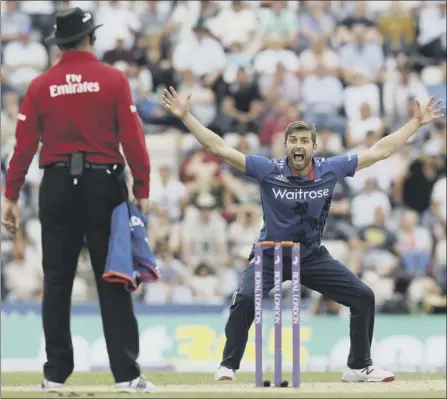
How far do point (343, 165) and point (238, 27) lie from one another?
38.2 ft

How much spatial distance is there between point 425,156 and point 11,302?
254 inches

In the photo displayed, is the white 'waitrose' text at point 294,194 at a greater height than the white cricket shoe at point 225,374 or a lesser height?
greater

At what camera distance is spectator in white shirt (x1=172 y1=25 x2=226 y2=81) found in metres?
21.6

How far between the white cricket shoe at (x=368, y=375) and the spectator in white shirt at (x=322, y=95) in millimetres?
10310

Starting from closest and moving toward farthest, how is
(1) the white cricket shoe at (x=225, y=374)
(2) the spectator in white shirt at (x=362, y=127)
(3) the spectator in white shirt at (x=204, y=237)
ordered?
1. (1) the white cricket shoe at (x=225, y=374)
2. (3) the spectator in white shirt at (x=204, y=237)
3. (2) the spectator in white shirt at (x=362, y=127)

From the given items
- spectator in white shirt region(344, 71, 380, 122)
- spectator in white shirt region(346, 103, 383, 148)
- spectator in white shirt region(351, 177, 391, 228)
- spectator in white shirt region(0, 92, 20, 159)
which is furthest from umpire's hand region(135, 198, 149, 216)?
spectator in white shirt region(344, 71, 380, 122)

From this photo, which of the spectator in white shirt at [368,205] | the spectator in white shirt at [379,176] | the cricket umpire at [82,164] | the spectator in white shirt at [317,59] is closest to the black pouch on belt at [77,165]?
the cricket umpire at [82,164]

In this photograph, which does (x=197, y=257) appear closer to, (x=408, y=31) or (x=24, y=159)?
(x=408, y=31)

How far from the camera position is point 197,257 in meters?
18.5

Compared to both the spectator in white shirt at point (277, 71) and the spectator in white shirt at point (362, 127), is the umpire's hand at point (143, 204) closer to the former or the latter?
the spectator in white shirt at point (362, 127)

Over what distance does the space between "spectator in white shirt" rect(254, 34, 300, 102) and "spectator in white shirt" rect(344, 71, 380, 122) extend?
80 centimetres

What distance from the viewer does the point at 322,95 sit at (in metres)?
21.2

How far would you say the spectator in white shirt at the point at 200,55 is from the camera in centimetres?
2156

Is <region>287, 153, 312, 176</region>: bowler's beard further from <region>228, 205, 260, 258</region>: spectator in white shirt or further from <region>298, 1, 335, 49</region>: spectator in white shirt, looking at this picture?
<region>298, 1, 335, 49</region>: spectator in white shirt
